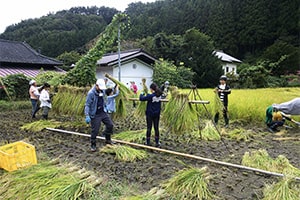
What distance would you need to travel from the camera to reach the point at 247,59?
32.7m

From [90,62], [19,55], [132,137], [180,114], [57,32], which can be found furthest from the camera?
[57,32]

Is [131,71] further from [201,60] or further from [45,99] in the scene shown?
[45,99]

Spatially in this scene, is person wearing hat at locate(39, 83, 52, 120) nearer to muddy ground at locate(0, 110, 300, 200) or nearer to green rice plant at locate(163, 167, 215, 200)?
muddy ground at locate(0, 110, 300, 200)

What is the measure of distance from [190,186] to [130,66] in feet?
51.4

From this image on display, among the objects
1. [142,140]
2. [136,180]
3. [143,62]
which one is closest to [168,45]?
[143,62]

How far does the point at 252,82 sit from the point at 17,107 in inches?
618

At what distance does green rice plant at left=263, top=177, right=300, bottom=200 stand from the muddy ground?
0.47 ft

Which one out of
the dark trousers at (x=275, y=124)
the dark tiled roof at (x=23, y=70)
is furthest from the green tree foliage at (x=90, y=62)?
the dark tiled roof at (x=23, y=70)

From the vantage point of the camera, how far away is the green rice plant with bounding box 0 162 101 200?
9.45ft

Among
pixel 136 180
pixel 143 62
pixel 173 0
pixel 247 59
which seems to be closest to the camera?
pixel 136 180

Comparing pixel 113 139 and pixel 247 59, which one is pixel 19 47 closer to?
pixel 113 139

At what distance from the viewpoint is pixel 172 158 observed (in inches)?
172

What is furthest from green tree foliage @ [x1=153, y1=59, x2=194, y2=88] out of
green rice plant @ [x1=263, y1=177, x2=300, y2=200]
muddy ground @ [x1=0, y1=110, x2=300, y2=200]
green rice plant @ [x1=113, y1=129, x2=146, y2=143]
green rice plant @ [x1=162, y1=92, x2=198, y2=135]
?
green rice plant @ [x1=263, y1=177, x2=300, y2=200]

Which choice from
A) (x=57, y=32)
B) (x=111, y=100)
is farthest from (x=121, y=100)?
(x=57, y=32)
